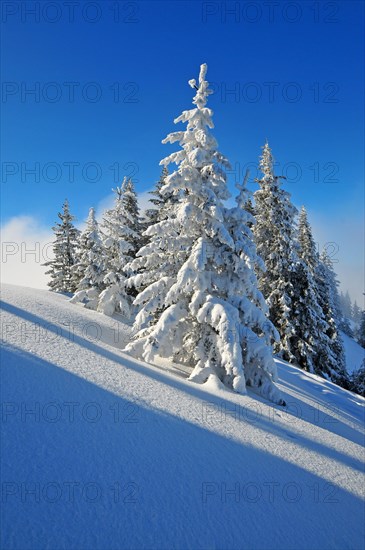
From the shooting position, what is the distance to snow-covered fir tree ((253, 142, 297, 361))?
21.8 meters

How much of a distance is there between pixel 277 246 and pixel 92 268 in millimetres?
12878

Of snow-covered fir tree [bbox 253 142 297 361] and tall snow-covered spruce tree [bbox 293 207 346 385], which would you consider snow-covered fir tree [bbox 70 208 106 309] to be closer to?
snow-covered fir tree [bbox 253 142 297 361]

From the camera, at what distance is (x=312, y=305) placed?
73.5ft

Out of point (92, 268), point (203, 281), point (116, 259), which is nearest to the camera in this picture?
point (203, 281)

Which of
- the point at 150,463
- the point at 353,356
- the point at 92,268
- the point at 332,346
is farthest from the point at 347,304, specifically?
→ the point at 150,463

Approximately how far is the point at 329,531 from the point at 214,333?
658 cm

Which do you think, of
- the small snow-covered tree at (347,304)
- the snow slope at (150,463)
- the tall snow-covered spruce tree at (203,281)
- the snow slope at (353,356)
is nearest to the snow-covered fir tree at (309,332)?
the tall snow-covered spruce tree at (203,281)

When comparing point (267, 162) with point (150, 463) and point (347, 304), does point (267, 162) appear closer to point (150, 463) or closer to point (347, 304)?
point (150, 463)

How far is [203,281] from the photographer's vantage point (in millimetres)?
11359

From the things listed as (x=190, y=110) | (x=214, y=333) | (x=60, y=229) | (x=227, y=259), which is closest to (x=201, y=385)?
(x=214, y=333)

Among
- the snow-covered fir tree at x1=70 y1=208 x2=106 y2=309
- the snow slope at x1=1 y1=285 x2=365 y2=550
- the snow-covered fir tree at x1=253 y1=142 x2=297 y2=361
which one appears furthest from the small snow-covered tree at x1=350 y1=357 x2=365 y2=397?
the snow-covered fir tree at x1=70 y1=208 x2=106 y2=309

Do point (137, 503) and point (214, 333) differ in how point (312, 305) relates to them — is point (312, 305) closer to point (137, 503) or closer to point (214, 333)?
point (214, 333)

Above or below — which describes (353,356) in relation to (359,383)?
below

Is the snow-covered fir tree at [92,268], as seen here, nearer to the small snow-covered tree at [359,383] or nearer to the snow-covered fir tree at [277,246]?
the snow-covered fir tree at [277,246]
